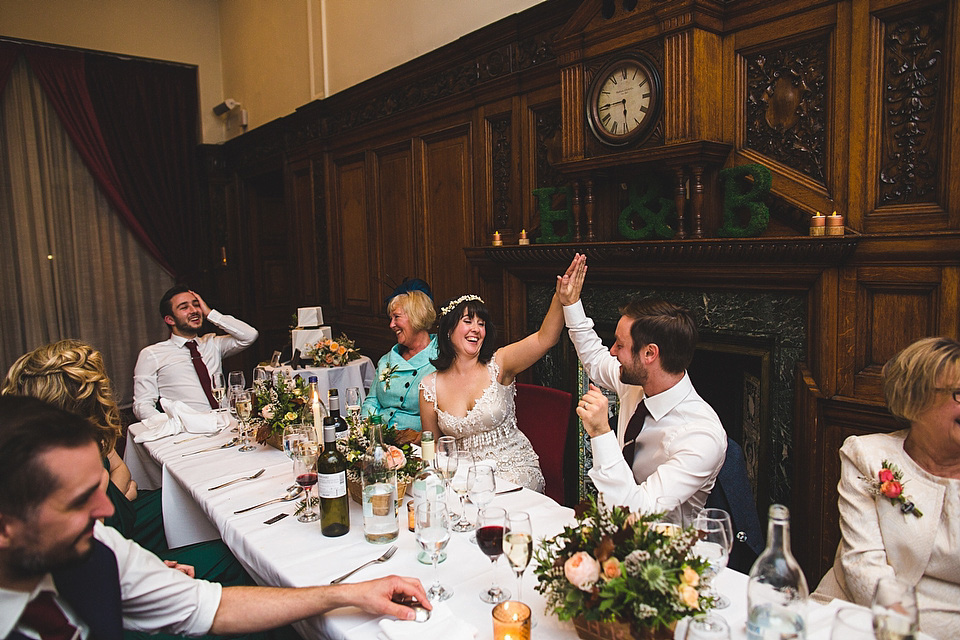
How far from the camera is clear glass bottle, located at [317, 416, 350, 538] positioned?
181 cm

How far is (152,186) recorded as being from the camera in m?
7.55

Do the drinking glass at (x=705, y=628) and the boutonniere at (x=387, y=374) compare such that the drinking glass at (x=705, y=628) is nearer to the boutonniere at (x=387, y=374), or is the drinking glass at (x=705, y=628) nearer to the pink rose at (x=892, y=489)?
the pink rose at (x=892, y=489)

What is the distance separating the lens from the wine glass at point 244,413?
9.39 ft

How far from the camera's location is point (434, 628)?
136 cm

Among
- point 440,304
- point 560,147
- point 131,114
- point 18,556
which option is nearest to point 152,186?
point 131,114

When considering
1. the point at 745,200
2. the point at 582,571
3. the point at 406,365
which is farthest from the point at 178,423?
the point at 745,200

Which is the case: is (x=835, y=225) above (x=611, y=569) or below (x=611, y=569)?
above

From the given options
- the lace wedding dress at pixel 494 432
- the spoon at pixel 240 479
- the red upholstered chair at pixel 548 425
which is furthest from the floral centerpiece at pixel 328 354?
the spoon at pixel 240 479

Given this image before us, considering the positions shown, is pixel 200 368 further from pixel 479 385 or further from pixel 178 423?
pixel 479 385

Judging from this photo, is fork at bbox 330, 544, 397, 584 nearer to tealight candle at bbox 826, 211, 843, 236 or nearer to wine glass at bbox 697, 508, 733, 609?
wine glass at bbox 697, 508, 733, 609

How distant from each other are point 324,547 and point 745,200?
2.30m

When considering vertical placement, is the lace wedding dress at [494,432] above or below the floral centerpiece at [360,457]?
below

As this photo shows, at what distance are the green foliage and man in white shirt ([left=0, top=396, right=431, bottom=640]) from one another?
2215 mm

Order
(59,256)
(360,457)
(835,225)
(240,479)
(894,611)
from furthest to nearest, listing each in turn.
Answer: (59,256), (835,225), (240,479), (360,457), (894,611)
